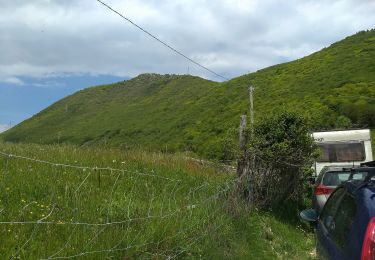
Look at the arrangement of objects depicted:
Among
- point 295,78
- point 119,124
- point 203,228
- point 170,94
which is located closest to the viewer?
point 203,228

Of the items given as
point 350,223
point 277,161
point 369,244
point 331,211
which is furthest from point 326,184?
point 369,244

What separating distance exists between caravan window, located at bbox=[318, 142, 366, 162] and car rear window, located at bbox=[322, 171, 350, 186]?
316 inches

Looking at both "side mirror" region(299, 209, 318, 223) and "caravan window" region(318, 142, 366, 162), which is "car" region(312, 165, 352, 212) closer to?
"side mirror" region(299, 209, 318, 223)

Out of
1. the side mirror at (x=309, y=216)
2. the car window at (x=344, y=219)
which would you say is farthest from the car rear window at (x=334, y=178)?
the car window at (x=344, y=219)

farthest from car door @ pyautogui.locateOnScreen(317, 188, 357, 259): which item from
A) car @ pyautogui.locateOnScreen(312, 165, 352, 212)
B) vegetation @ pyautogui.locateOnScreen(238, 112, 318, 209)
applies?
car @ pyautogui.locateOnScreen(312, 165, 352, 212)

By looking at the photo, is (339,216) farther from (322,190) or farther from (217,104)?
(217,104)

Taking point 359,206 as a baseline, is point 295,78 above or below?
above

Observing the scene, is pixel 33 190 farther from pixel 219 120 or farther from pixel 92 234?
pixel 219 120

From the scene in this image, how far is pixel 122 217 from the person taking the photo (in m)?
6.34

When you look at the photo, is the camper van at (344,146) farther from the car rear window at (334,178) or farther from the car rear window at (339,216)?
the car rear window at (339,216)

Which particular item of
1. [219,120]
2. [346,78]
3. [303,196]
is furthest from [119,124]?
[303,196]

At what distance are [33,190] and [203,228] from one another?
2.31 m

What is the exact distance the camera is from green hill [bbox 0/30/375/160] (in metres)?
54.3

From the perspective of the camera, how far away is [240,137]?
38.2 feet
